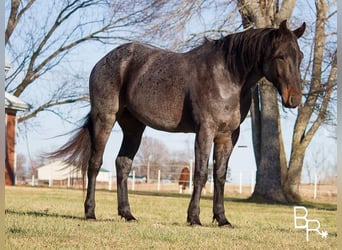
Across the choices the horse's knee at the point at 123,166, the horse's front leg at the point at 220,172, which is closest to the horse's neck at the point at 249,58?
the horse's front leg at the point at 220,172

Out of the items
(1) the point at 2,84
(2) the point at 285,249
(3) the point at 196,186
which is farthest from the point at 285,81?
(1) the point at 2,84

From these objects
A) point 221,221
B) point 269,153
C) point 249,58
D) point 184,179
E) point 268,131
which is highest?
point 268,131

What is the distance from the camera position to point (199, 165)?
6.41m

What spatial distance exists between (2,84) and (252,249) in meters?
2.44

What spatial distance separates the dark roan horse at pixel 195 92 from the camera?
6258 mm

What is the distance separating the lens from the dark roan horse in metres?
6.26

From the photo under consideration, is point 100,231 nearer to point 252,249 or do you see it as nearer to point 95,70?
point 252,249

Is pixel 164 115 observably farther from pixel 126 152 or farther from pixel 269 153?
pixel 269 153

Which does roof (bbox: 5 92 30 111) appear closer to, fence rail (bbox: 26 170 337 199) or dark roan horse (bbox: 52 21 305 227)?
fence rail (bbox: 26 170 337 199)

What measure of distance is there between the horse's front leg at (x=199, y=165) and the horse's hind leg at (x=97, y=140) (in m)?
1.26

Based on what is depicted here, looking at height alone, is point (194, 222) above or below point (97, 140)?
below

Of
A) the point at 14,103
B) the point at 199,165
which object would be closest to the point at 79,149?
the point at 199,165

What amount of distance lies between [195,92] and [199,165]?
709 mm

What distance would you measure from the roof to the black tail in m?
14.8
